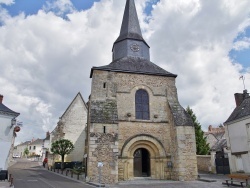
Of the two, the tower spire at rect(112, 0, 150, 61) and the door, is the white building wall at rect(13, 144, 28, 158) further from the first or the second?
the door

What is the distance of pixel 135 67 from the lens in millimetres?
18516

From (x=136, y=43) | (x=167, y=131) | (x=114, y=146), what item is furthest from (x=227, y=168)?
(x=136, y=43)

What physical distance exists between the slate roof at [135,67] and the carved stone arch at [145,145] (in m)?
5.30

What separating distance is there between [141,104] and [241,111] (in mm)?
10119

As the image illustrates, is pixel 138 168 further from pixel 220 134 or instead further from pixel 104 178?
pixel 220 134

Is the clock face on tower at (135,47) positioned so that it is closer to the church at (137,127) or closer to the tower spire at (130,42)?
the tower spire at (130,42)

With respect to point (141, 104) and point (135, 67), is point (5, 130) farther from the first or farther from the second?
point (135, 67)

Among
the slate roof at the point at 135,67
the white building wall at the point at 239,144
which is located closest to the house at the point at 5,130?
the slate roof at the point at 135,67

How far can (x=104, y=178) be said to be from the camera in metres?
13.7

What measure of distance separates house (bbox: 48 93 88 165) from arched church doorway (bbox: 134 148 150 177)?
507 inches

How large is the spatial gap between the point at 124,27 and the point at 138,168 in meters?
13.7

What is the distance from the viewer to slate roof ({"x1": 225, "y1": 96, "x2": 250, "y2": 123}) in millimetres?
19719

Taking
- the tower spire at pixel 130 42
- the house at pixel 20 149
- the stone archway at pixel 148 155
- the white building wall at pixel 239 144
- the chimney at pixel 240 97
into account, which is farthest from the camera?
the house at pixel 20 149

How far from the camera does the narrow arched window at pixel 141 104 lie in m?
17.2
